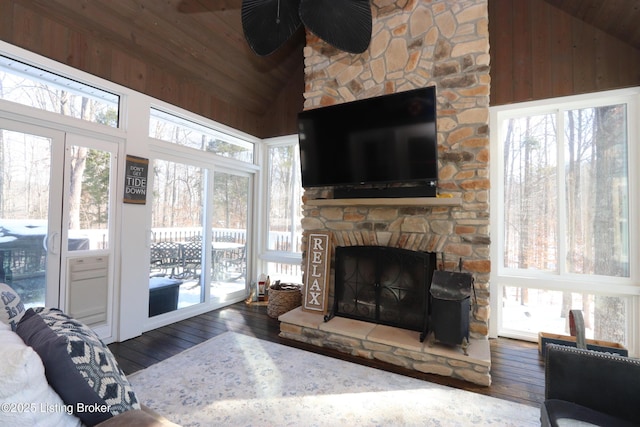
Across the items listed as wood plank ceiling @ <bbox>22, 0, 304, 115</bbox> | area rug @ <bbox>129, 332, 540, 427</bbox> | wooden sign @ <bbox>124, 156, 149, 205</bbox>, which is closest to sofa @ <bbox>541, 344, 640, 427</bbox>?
area rug @ <bbox>129, 332, 540, 427</bbox>

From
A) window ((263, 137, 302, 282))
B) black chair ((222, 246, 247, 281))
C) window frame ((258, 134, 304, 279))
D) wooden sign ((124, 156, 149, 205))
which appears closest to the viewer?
wooden sign ((124, 156, 149, 205))

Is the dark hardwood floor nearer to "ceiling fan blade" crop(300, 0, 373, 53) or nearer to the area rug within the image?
the area rug

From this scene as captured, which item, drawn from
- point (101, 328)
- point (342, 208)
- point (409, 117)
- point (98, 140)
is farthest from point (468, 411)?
point (98, 140)

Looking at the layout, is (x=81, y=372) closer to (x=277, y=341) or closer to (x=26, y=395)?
(x=26, y=395)

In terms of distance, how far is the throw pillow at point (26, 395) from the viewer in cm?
75

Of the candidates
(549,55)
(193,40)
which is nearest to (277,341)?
(193,40)

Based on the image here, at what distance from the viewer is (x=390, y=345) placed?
277 cm

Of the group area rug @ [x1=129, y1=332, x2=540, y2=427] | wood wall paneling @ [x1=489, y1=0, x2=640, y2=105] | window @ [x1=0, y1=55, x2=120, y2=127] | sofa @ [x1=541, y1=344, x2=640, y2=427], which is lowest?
area rug @ [x1=129, y1=332, x2=540, y2=427]

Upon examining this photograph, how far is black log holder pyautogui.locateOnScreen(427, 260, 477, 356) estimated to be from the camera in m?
2.50

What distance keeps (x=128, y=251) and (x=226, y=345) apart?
1.45 m

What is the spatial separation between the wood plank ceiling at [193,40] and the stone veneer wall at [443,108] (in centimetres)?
141

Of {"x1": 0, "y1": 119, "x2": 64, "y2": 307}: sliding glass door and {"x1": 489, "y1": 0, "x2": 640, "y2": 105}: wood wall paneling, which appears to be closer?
{"x1": 0, "y1": 119, "x2": 64, "y2": 307}: sliding glass door

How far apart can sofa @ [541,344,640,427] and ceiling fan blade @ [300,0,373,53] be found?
3.10m

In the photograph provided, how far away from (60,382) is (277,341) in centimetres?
255
